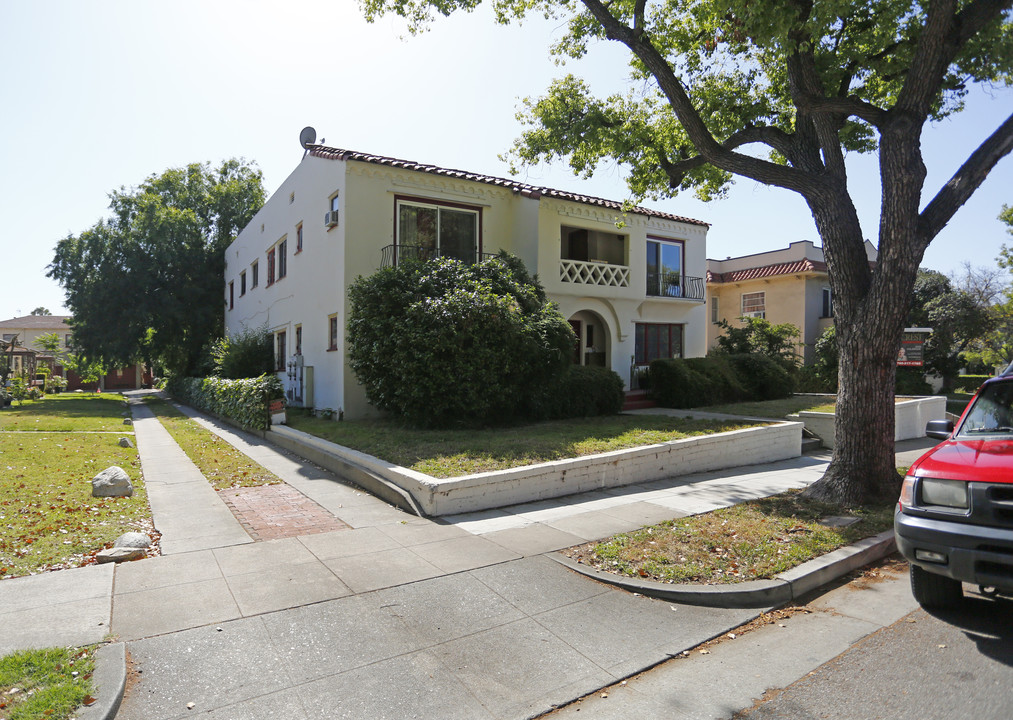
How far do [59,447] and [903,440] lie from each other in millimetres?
18342

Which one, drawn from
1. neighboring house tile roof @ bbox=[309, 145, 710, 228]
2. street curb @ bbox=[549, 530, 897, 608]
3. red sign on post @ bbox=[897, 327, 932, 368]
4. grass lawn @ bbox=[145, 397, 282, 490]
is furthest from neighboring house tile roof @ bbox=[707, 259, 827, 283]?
grass lawn @ bbox=[145, 397, 282, 490]

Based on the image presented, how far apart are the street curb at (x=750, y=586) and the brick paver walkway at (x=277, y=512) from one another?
9.37 ft

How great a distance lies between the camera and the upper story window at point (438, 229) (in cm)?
1573

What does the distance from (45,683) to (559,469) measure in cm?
579

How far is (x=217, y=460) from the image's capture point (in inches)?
433

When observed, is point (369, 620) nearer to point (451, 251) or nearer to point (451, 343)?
point (451, 343)

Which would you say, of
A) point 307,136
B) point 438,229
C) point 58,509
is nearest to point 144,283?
point 307,136

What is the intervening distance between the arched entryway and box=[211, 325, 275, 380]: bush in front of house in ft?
33.8

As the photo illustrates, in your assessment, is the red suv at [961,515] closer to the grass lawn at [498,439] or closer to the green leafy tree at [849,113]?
the green leafy tree at [849,113]

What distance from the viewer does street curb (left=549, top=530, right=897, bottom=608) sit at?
4.84 metres

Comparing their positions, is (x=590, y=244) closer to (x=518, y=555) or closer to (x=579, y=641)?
(x=518, y=555)

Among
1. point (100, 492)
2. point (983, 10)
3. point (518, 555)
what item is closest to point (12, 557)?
point (100, 492)

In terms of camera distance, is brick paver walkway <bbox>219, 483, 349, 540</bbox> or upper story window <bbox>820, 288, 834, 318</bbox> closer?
brick paver walkway <bbox>219, 483, 349, 540</bbox>

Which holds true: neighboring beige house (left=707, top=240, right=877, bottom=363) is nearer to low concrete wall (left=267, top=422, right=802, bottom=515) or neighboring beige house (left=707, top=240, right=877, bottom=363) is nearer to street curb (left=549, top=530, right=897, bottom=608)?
low concrete wall (left=267, top=422, right=802, bottom=515)
